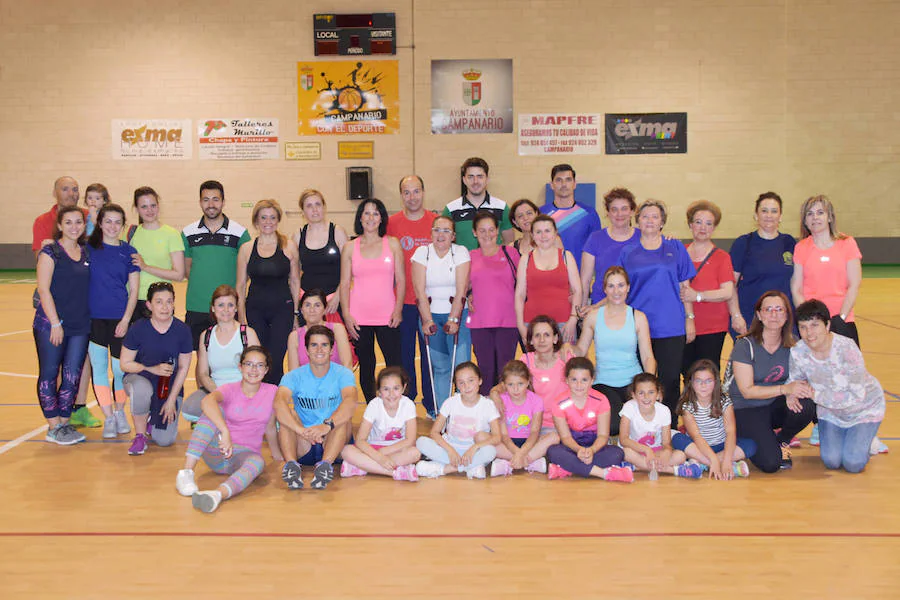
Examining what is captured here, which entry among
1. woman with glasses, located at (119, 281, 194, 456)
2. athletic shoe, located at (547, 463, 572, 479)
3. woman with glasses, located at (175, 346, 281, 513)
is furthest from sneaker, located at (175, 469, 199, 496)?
athletic shoe, located at (547, 463, 572, 479)

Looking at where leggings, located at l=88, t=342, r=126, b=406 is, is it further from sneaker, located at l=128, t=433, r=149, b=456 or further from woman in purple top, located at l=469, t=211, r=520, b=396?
woman in purple top, located at l=469, t=211, r=520, b=396

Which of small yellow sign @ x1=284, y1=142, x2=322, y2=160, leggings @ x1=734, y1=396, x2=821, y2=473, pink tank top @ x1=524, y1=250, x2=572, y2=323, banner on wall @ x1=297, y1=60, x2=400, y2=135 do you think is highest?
banner on wall @ x1=297, y1=60, x2=400, y2=135

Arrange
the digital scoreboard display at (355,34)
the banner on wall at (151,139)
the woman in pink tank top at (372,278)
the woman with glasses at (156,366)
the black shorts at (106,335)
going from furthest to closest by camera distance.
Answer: the banner on wall at (151,139)
the digital scoreboard display at (355,34)
the woman in pink tank top at (372,278)
the black shorts at (106,335)
the woman with glasses at (156,366)

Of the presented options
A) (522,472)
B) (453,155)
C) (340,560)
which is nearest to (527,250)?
(522,472)

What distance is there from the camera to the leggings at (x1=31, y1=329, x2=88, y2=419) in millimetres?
5410

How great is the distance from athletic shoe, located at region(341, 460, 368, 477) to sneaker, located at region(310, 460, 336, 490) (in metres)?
0.13

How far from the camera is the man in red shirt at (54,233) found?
5.87 m

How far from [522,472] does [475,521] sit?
2.85 ft

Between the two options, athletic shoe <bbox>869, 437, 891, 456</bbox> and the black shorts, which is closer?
athletic shoe <bbox>869, 437, 891, 456</bbox>

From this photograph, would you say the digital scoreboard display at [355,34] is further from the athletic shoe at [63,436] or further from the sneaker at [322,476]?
the sneaker at [322,476]

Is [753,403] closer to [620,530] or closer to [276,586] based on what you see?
[620,530]

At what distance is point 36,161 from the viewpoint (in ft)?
49.6

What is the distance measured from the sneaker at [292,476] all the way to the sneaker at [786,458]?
265 cm

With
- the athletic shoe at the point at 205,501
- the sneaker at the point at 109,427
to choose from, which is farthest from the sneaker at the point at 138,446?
the athletic shoe at the point at 205,501
